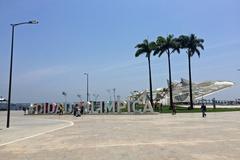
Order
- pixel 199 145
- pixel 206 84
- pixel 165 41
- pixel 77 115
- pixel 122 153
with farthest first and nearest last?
pixel 206 84 < pixel 165 41 < pixel 77 115 < pixel 199 145 < pixel 122 153

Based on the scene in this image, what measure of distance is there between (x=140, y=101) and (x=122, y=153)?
43.9 metres

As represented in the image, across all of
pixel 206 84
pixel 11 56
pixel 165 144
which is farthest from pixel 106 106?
pixel 206 84

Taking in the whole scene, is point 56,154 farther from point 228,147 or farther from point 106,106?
point 106,106

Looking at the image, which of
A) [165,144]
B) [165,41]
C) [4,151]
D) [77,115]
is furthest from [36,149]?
[165,41]

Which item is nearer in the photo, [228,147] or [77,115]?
[228,147]

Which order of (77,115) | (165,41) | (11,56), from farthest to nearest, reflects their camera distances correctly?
(165,41) < (77,115) < (11,56)

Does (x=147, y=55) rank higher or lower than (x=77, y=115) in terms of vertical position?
higher

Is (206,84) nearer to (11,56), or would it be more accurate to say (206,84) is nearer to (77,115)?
(77,115)

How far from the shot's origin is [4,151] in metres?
14.1

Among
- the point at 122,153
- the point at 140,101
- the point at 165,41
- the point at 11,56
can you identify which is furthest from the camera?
the point at 165,41

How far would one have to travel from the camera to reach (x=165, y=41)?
2837 inches

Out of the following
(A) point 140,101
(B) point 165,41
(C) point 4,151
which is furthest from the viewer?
(B) point 165,41

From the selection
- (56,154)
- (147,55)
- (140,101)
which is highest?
(147,55)

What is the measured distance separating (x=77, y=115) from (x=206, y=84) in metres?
100
